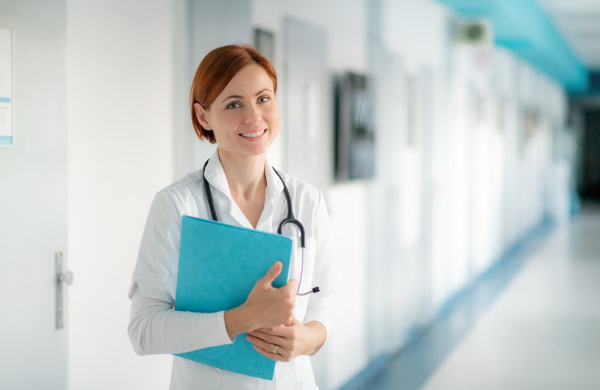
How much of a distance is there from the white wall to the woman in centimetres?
95

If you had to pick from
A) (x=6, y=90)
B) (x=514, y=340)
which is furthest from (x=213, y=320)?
(x=514, y=340)

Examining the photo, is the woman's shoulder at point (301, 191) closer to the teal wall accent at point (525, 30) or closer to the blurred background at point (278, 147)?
the blurred background at point (278, 147)

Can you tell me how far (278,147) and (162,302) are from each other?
7.51 ft

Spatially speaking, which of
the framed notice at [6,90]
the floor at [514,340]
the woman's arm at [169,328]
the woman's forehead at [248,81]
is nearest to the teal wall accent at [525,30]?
the floor at [514,340]

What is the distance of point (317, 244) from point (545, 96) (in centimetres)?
1579

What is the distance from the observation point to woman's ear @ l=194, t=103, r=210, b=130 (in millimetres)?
1625

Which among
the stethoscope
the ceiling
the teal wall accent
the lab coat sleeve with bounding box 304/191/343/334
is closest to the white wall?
the stethoscope

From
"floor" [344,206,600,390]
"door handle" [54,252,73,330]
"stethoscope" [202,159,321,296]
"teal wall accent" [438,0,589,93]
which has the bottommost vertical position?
"floor" [344,206,600,390]

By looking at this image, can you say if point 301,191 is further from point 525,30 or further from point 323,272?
point 525,30

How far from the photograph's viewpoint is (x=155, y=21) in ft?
9.09

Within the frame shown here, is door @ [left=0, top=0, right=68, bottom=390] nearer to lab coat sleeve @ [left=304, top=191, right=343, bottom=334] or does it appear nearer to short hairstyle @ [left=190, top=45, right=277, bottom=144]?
short hairstyle @ [left=190, top=45, right=277, bottom=144]

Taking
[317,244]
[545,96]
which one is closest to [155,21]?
[317,244]

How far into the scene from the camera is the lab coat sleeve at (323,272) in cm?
168

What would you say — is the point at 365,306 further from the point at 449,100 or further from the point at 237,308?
the point at 237,308
